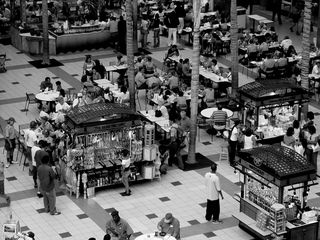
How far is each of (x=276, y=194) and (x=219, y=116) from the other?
21.7 feet

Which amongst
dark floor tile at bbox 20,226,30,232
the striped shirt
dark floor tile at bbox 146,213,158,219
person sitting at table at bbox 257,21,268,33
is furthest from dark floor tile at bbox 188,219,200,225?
person sitting at table at bbox 257,21,268,33

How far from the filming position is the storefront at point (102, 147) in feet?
83.6

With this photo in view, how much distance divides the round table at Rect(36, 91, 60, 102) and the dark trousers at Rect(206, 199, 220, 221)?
8.85 metres

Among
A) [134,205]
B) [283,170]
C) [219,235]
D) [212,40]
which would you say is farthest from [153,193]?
[212,40]

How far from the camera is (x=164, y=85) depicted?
3253 centimetres

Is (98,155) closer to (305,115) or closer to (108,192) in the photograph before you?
(108,192)

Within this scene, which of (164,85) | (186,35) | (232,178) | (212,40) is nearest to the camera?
(232,178)

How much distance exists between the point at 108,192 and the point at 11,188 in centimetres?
264

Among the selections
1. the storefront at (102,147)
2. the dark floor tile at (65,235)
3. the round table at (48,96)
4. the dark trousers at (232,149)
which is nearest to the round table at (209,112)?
the dark trousers at (232,149)

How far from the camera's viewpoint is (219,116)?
28922 mm

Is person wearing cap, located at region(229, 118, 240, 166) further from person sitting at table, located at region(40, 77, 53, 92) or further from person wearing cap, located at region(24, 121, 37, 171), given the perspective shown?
person sitting at table, located at region(40, 77, 53, 92)

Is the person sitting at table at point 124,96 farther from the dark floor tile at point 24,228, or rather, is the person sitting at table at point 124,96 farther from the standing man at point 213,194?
the dark floor tile at point 24,228

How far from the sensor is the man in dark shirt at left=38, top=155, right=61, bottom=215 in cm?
2397

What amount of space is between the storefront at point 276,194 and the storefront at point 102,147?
144 inches
